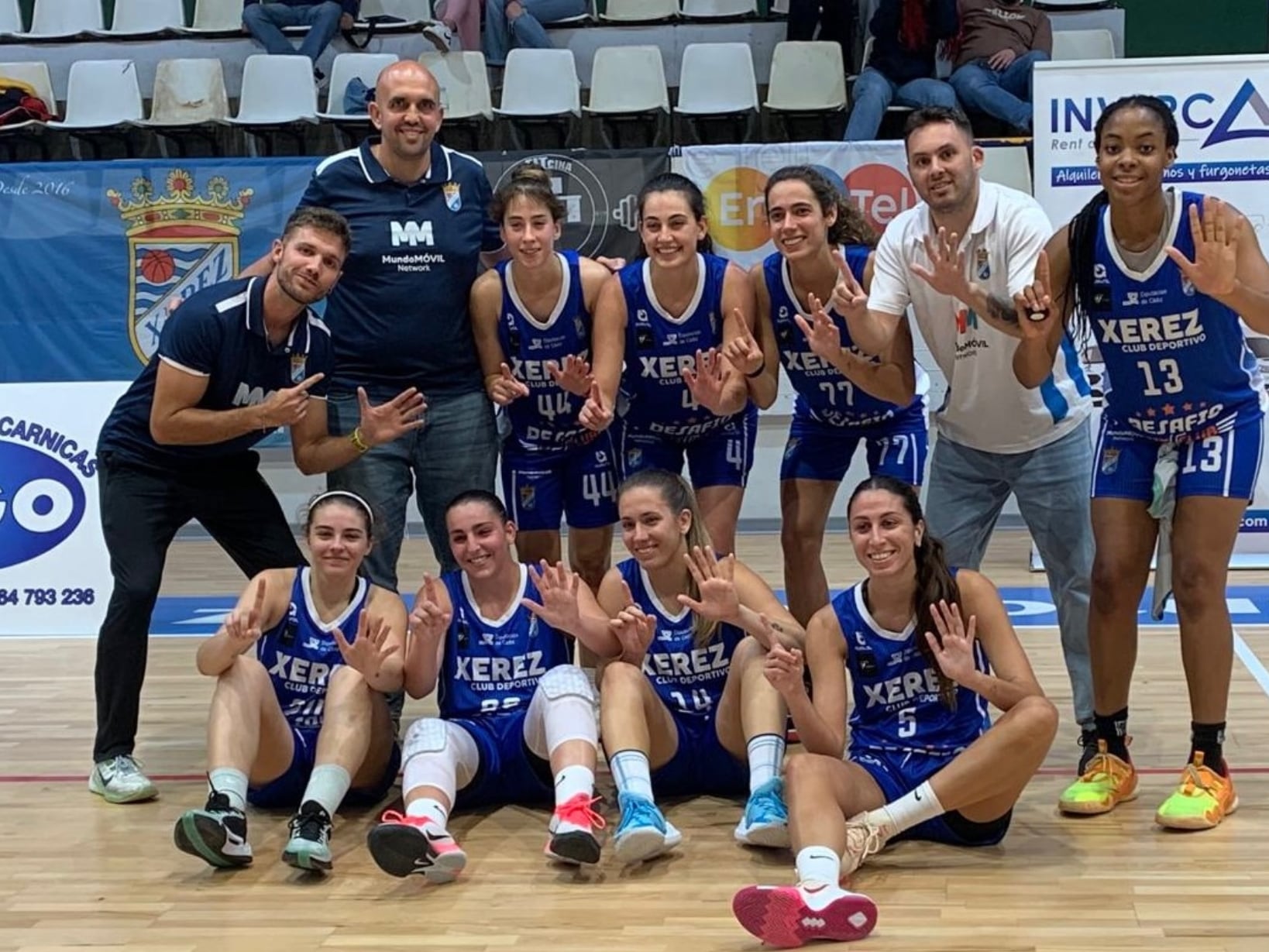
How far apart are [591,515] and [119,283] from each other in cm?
492

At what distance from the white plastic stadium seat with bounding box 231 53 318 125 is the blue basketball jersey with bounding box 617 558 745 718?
666cm

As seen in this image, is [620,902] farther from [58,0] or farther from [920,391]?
[58,0]

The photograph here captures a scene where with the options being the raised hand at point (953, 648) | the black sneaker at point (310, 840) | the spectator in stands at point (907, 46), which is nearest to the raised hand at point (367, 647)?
the black sneaker at point (310, 840)

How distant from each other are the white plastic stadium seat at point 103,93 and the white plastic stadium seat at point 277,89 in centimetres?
74

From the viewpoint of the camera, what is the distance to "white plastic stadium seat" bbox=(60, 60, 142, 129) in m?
10.0

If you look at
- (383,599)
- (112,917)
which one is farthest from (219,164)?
(112,917)

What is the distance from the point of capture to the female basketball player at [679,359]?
454 cm

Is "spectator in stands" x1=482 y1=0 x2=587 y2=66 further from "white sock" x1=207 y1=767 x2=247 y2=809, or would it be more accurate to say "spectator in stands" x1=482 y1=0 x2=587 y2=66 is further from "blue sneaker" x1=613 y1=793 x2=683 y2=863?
"blue sneaker" x1=613 y1=793 x2=683 y2=863

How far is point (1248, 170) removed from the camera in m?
7.17

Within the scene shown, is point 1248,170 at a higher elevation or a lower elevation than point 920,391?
higher

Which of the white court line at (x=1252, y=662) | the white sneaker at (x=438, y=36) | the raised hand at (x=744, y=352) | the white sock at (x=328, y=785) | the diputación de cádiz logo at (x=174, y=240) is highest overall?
the white sneaker at (x=438, y=36)

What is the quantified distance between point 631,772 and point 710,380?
1.26 m

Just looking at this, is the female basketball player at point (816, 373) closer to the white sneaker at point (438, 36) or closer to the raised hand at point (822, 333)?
the raised hand at point (822, 333)

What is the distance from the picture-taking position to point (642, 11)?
10688 mm
